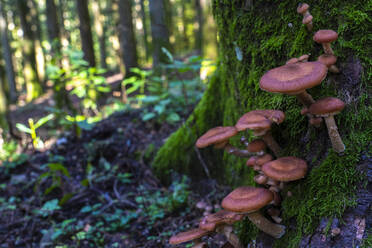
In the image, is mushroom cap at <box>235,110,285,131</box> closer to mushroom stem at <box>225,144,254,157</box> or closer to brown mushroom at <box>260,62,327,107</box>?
brown mushroom at <box>260,62,327,107</box>

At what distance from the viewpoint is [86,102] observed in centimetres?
837

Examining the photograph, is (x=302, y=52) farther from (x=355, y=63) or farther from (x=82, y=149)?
(x=82, y=149)

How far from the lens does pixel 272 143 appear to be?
2.51 m

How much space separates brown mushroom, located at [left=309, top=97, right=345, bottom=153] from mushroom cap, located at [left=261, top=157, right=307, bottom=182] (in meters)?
0.27

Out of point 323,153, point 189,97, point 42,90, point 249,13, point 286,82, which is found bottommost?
point 42,90

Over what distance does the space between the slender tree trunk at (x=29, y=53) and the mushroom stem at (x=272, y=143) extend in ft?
63.1

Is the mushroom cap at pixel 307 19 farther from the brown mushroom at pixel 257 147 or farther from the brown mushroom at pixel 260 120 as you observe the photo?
the brown mushroom at pixel 257 147

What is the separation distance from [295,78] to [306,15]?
2.59 feet

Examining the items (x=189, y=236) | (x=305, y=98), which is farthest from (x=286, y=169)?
(x=189, y=236)

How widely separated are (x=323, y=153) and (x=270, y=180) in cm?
45

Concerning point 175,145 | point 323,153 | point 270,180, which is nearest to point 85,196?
point 175,145

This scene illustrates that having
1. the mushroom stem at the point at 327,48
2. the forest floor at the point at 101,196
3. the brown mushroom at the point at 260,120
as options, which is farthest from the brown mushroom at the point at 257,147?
the forest floor at the point at 101,196

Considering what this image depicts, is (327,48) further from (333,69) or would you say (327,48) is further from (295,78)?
(295,78)

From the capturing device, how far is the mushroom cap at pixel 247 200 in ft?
6.64
